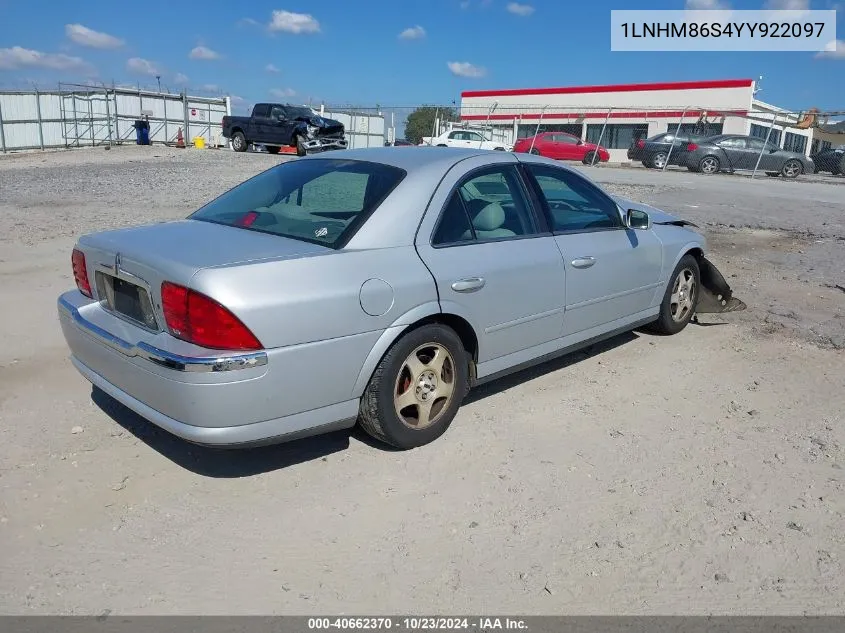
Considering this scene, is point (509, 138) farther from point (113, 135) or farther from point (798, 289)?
point (798, 289)

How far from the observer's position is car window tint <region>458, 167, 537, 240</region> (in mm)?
3850

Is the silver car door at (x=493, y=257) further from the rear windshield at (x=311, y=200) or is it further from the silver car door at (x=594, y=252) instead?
the rear windshield at (x=311, y=200)

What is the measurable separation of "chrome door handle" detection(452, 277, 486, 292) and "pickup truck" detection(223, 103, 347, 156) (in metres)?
21.7

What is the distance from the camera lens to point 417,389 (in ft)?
11.5

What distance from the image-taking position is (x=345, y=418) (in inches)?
128

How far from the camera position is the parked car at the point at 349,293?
9.40ft

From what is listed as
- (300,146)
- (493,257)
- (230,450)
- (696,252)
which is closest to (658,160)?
(300,146)

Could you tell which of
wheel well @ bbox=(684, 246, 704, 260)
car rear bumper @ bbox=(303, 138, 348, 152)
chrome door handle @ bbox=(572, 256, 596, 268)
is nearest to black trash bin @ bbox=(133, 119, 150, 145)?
car rear bumper @ bbox=(303, 138, 348, 152)

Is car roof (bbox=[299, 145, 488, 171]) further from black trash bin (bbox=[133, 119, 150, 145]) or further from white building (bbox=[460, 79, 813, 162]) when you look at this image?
white building (bbox=[460, 79, 813, 162])

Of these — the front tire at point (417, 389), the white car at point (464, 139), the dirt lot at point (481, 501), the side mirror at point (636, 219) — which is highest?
the white car at point (464, 139)

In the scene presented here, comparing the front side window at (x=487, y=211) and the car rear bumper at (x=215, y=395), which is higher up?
the front side window at (x=487, y=211)

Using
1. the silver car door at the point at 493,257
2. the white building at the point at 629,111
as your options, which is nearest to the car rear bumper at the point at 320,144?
the white building at the point at 629,111

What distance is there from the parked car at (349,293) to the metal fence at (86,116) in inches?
1128
